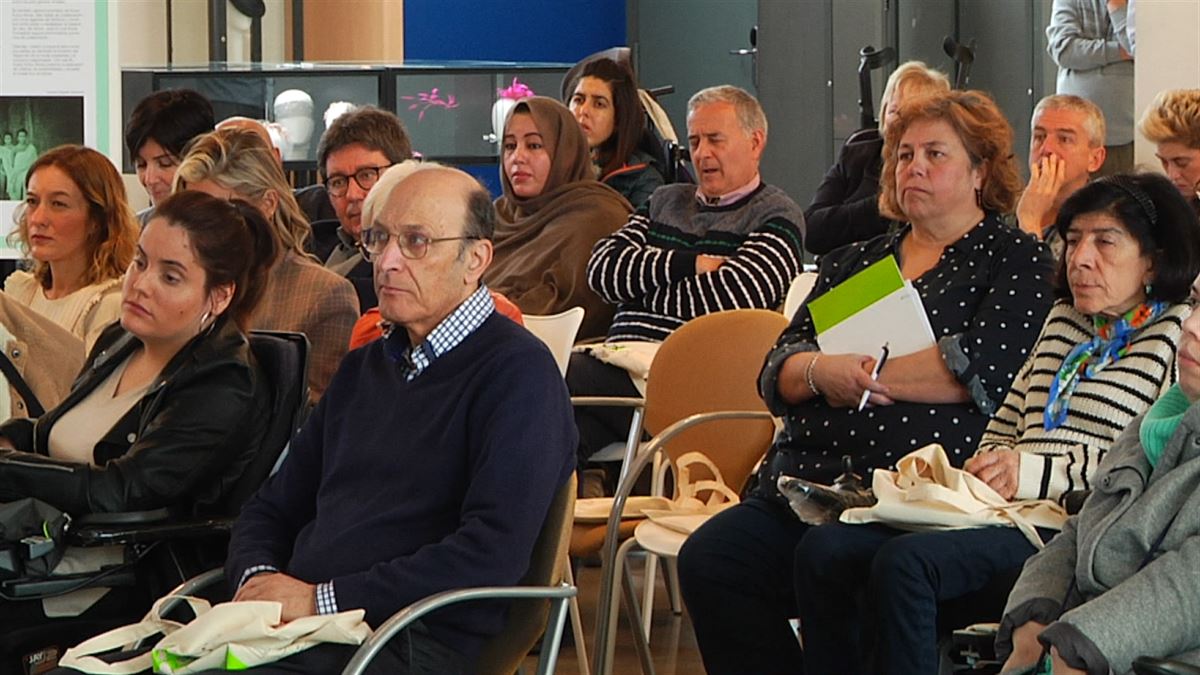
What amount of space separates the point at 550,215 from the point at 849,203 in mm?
1163

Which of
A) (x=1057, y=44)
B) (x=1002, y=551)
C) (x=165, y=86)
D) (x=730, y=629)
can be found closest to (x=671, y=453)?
(x=730, y=629)

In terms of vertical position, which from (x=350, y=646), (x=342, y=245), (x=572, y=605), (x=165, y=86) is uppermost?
(x=165, y=86)

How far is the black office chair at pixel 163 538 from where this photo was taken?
314 centimetres

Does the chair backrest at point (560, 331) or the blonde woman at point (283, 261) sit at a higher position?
the blonde woman at point (283, 261)

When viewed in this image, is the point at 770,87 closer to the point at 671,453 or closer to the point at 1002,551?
the point at 671,453

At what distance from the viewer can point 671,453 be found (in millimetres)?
4117

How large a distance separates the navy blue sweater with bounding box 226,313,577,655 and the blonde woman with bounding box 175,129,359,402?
77cm

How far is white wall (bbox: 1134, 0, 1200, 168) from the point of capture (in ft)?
18.2

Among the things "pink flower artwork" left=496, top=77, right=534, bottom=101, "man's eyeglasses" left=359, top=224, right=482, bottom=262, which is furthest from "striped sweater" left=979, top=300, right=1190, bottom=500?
"pink flower artwork" left=496, top=77, right=534, bottom=101

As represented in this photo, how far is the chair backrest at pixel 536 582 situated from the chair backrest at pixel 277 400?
2.45ft

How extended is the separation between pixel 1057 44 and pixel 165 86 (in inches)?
146

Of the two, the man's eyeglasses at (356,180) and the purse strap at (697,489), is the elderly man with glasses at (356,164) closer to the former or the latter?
the man's eyeglasses at (356,180)

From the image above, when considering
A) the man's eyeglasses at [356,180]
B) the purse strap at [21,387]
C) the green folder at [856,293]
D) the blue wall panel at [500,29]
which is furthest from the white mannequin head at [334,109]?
the blue wall panel at [500,29]

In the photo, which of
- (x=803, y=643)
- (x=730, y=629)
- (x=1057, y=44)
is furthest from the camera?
(x=1057, y=44)
